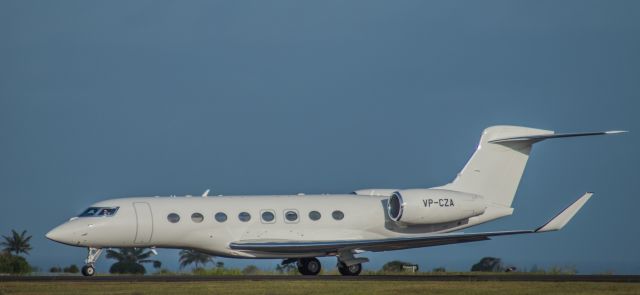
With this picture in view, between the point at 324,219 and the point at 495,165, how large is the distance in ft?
18.4

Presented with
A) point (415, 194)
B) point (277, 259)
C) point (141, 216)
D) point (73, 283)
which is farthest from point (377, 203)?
point (73, 283)

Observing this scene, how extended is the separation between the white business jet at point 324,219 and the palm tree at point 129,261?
10196mm

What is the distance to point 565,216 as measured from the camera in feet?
94.8

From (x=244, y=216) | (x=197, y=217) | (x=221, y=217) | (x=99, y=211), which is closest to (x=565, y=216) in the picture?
(x=244, y=216)

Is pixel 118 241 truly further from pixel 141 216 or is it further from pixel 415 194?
pixel 415 194

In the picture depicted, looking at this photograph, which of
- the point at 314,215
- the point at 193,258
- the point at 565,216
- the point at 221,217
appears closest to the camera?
the point at 565,216

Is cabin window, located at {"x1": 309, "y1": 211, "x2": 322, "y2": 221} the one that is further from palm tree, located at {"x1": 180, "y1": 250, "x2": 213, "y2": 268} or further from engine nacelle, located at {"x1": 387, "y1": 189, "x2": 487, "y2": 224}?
palm tree, located at {"x1": 180, "y1": 250, "x2": 213, "y2": 268}

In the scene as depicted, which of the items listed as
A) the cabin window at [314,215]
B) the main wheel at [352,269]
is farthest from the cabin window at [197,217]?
the main wheel at [352,269]

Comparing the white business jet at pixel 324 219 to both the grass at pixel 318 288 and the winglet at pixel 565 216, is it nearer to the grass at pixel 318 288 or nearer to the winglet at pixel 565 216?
the winglet at pixel 565 216

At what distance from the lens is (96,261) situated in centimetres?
3034

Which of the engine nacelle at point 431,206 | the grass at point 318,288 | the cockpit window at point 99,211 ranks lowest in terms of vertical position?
the grass at point 318,288

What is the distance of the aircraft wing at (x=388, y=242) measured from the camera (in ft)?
94.7

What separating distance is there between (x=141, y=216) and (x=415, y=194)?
7716mm

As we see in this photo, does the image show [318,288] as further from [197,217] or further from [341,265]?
[197,217]
